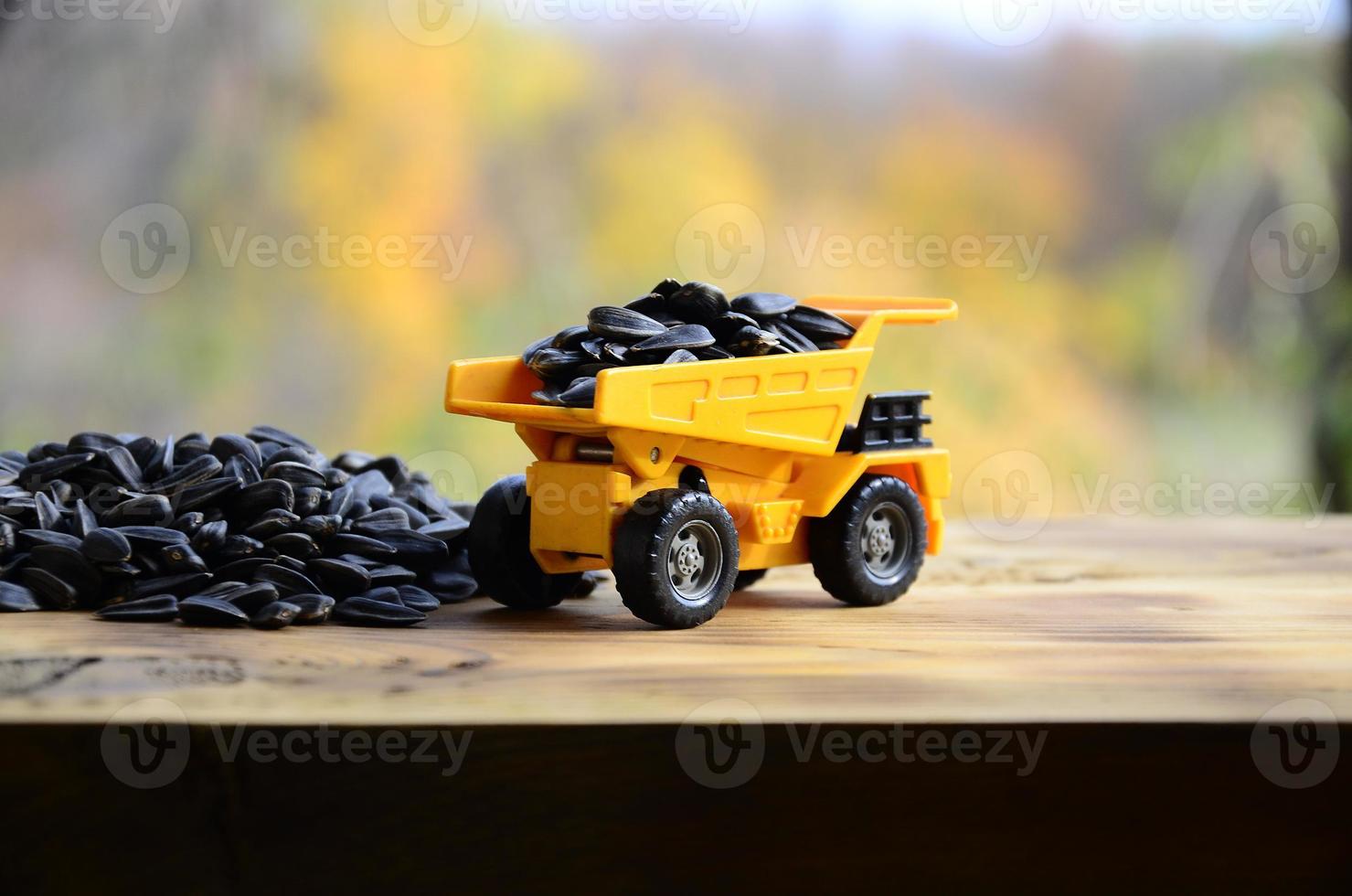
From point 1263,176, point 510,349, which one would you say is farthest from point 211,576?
point 1263,176

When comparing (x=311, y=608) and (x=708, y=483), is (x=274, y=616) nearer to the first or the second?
A: (x=311, y=608)

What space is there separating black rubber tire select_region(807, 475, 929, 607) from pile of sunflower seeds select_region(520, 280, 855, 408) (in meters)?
0.29

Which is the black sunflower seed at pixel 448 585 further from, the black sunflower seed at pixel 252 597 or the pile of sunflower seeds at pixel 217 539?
the black sunflower seed at pixel 252 597

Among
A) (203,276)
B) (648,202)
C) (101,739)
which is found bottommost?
(101,739)

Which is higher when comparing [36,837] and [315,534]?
[315,534]

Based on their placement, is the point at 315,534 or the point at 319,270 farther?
the point at 319,270

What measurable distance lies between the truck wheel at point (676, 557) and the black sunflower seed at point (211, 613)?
63 cm

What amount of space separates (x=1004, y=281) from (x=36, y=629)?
4.42m

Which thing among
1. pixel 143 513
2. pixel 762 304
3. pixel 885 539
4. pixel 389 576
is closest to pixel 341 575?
pixel 389 576

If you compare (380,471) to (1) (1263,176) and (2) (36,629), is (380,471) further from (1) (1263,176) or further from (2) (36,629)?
(1) (1263,176)

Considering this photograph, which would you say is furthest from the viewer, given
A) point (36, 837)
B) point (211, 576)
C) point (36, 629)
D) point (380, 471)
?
point (380, 471)

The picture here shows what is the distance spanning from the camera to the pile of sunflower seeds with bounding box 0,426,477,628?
7.64 ft

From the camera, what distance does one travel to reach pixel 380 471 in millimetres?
2951

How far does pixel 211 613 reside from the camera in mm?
2244
